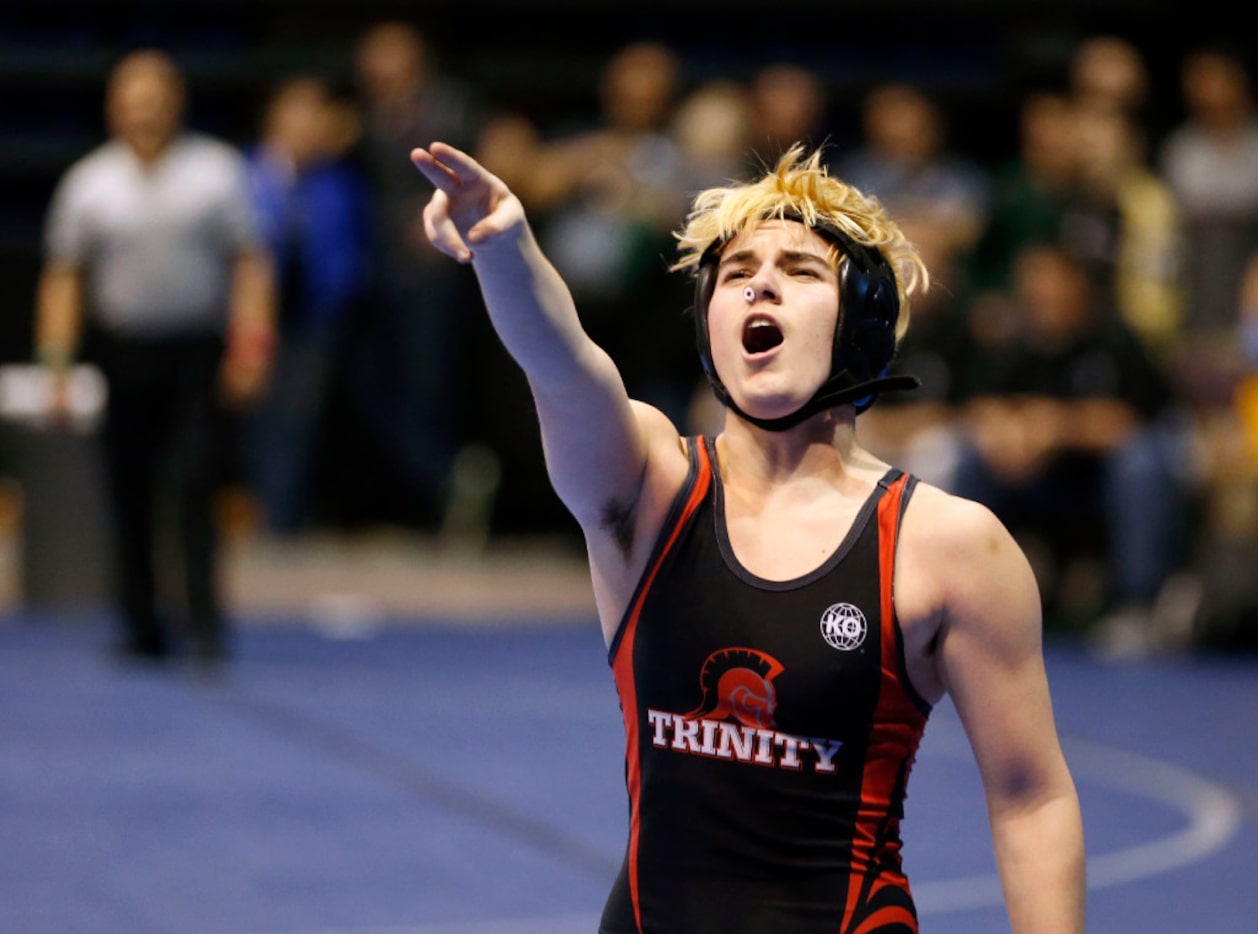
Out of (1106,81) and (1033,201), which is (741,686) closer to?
(1033,201)

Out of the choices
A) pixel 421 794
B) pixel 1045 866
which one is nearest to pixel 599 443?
pixel 1045 866

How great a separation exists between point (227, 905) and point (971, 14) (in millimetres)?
10278

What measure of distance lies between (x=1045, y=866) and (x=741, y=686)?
42 cm

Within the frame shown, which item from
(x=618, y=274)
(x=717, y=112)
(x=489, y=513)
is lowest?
(x=489, y=513)

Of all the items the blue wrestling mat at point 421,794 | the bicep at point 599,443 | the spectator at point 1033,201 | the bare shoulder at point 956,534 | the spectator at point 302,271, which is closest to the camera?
the bicep at point 599,443

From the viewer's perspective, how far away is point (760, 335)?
2385 millimetres

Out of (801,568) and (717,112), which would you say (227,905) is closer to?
(801,568)

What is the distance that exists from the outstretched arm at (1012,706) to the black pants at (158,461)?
5830 millimetres

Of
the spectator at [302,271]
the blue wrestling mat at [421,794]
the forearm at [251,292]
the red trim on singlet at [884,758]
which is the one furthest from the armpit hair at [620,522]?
the spectator at [302,271]

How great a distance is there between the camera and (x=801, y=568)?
237 centimetres

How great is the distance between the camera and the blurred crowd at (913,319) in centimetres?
928

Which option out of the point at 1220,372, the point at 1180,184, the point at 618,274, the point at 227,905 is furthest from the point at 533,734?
the point at 1180,184

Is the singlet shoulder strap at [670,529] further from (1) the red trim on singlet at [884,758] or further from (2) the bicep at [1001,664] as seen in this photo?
(2) the bicep at [1001,664]

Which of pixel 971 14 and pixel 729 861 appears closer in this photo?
pixel 729 861
